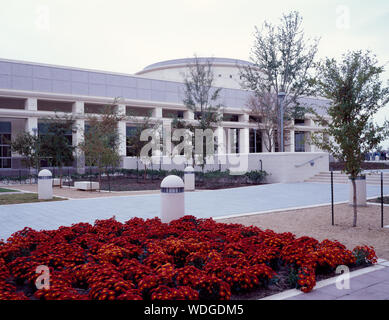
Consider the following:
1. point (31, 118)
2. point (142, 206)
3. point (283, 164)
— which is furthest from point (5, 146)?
point (142, 206)

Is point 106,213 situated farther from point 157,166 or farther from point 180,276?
point 157,166

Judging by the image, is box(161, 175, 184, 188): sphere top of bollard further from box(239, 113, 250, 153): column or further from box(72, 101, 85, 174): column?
box(239, 113, 250, 153): column

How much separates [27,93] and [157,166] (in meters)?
14.8

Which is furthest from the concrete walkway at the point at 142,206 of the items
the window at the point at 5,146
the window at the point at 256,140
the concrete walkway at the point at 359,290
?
the window at the point at 256,140

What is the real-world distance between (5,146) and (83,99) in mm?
9189

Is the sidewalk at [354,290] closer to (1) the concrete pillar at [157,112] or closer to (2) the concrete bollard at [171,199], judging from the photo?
(2) the concrete bollard at [171,199]

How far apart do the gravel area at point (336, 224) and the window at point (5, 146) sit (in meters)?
33.2

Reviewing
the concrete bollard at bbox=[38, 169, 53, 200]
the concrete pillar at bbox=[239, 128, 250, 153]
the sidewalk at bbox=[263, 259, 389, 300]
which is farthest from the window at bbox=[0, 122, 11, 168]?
the sidewalk at bbox=[263, 259, 389, 300]

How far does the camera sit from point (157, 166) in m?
33.4

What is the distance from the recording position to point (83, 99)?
3875cm

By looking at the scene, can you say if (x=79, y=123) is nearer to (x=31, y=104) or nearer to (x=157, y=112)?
(x=31, y=104)

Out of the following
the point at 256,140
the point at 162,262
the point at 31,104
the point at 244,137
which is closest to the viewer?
the point at 162,262

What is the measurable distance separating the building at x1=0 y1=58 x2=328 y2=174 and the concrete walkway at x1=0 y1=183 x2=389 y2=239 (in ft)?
52.5
